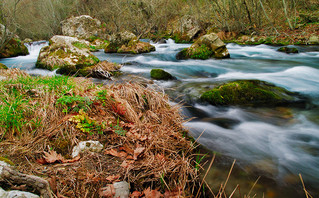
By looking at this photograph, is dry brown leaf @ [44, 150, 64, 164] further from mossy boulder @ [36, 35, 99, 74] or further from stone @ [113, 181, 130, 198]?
mossy boulder @ [36, 35, 99, 74]

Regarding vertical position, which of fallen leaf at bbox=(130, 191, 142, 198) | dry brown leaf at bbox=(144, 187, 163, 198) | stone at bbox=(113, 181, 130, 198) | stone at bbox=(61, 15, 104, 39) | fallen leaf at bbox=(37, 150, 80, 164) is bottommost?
dry brown leaf at bbox=(144, 187, 163, 198)

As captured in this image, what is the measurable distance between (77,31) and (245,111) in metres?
27.5

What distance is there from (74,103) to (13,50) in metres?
15.2

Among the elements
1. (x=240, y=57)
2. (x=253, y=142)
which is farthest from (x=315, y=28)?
(x=253, y=142)

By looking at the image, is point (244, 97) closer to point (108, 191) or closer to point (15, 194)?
point (108, 191)

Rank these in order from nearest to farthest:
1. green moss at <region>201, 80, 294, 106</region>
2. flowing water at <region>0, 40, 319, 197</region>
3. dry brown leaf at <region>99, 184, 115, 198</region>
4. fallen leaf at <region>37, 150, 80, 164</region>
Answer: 1. dry brown leaf at <region>99, 184, 115, 198</region>
2. fallen leaf at <region>37, 150, 80, 164</region>
3. flowing water at <region>0, 40, 319, 197</region>
4. green moss at <region>201, 80, 294, 106</region>

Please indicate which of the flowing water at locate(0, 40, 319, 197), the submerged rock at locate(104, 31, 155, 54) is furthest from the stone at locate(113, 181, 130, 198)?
the submerged rock at locate(104, 31, 155, 54)

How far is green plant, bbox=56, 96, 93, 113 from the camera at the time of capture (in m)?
2.49

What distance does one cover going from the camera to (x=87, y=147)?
2.12 meters

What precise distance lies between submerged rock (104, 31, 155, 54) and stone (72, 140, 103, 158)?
1244cm

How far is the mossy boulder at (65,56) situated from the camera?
7.82 m

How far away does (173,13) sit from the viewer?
25.5m

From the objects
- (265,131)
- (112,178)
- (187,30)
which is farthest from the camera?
(187,30)

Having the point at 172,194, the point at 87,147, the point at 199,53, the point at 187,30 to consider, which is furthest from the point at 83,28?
the point at 172,194
